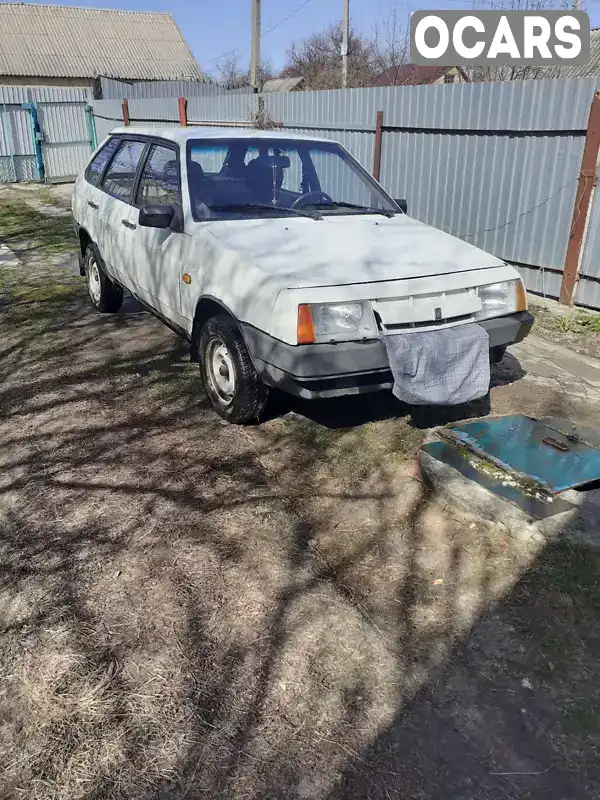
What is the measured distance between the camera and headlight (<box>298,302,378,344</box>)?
340 cm

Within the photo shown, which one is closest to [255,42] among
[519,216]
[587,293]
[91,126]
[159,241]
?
[91,126]

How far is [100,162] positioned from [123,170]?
733 millimetres

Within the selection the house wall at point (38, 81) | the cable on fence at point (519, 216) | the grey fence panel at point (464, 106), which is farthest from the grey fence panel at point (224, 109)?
the house wall at point (38, 81)

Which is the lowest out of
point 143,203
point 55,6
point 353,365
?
point 353,365

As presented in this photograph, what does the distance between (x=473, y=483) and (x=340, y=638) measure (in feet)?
3.98

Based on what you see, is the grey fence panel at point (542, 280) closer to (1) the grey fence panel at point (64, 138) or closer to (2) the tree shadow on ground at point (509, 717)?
(2) the tree shadow on ground at point (509, 717)

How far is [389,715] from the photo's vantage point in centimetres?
225

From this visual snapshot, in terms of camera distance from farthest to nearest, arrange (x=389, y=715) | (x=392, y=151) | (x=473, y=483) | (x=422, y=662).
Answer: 1. (x=392, y=151)
2. (x=473, y=483)
3. (x=422, y=662)
4. (x=389, y=715)

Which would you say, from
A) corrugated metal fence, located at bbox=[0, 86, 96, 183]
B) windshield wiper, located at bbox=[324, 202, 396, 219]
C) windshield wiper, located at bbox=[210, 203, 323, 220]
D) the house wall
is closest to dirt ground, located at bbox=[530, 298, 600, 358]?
windshield wiper, located at bbox=[324, 202, 396, 219]

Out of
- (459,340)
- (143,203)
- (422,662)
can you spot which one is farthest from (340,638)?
(143,203)

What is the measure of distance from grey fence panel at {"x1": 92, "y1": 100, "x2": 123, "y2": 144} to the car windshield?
558 inches

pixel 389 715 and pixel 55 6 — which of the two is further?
pixel 55 6

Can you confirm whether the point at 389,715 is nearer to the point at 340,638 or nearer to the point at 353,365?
the point at 340,638

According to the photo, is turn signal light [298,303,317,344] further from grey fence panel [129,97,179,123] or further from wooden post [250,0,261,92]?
wooden post [250,0,261,92]
